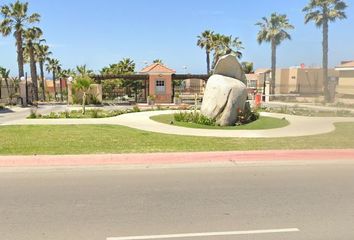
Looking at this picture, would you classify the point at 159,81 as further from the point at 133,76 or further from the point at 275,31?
the point at 275,31

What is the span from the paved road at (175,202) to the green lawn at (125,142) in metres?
2.40

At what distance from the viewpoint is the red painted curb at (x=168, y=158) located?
33.1 feet

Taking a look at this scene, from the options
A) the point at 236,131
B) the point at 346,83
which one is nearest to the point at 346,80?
the point at 346,83

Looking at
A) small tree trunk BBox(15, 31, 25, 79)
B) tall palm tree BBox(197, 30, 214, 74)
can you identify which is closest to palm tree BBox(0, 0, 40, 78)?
small tree trunk BBox(15, 31, 25, 79)

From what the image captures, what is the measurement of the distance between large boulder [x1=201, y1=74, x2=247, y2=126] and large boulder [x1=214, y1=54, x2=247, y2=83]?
89cm

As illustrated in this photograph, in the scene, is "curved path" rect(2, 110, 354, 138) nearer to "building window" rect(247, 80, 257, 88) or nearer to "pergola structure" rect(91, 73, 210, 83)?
"pergola structure" rect(91, 73, 210, 83)

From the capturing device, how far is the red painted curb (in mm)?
10094

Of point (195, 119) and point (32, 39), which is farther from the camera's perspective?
point (32, 39)

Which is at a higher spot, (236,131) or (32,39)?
(32,39)

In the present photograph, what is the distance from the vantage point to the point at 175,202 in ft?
22.0

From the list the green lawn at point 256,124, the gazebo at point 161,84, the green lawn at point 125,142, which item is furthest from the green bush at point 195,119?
the gazebo at point 161,84

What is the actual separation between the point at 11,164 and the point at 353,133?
12167mm

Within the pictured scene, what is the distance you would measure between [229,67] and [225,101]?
222 cm

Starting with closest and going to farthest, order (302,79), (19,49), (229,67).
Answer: (229,67), (19,49), (302,79)
